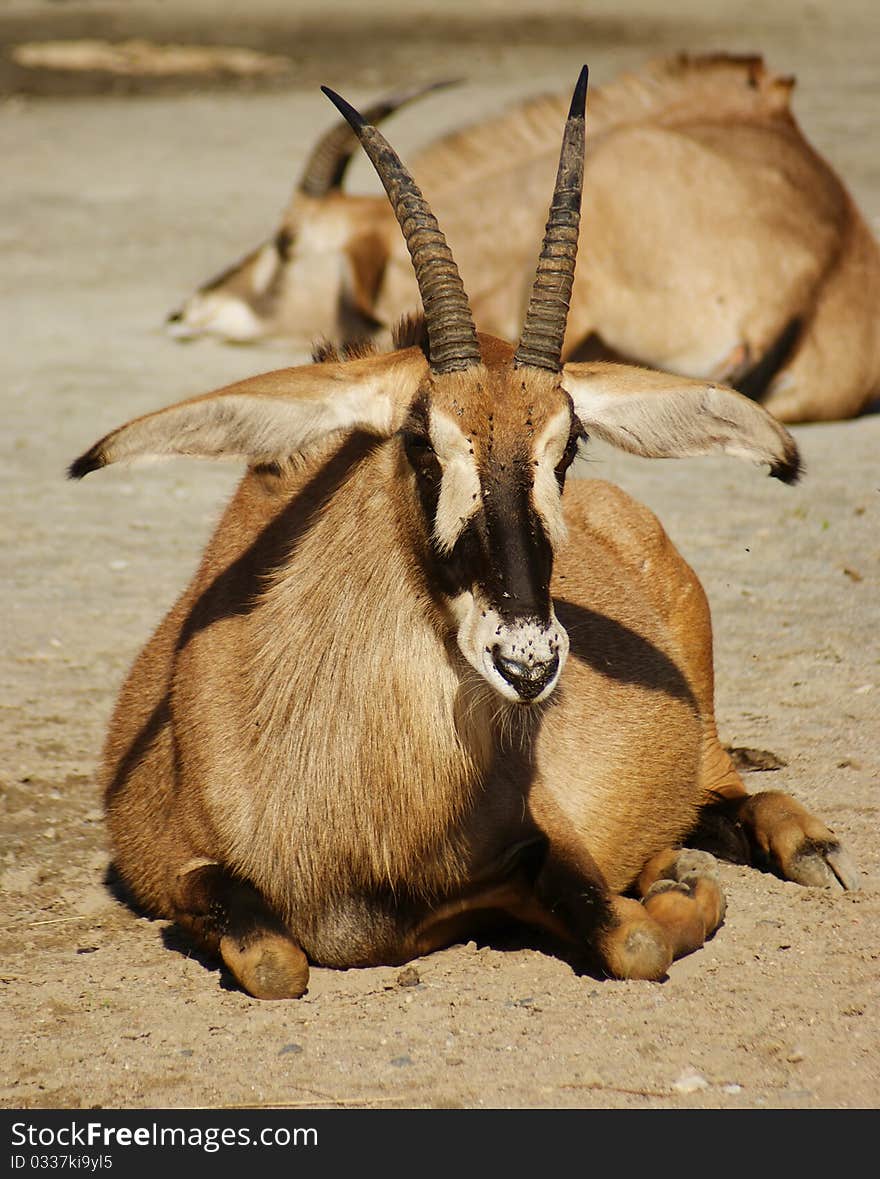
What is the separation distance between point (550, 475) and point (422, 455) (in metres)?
0.33

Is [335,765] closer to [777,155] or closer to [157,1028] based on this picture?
[157,1028]

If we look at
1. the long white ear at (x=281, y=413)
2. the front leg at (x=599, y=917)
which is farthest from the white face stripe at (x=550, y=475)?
the front leg at (x=599, y=917)

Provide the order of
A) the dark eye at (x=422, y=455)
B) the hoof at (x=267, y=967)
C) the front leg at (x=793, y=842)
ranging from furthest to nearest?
1. the front leg at (x=793, y=842)
2. the hoof at (x=267, y=967)
3. the dark eye at (x=422, y=455)

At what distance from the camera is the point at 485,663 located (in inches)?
157

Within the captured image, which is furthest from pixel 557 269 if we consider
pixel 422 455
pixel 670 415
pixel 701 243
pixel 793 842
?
pixel 701 243

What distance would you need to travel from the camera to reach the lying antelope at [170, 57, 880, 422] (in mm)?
10562

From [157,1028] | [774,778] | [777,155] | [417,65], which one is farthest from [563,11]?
[157,1028]

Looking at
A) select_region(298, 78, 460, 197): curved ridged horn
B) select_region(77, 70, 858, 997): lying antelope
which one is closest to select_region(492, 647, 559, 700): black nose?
select_region(77, 70, 858, 997): lying antelope

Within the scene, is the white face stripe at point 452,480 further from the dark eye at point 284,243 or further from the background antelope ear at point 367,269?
the dark eye at point 284,243

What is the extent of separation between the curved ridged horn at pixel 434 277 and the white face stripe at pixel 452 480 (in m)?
0.19

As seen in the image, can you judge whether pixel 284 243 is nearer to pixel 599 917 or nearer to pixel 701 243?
pixel 701 243

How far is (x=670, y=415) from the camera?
4.57 meters

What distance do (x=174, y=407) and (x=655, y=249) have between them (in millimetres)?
6978

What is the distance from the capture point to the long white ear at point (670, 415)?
4.48 meters
